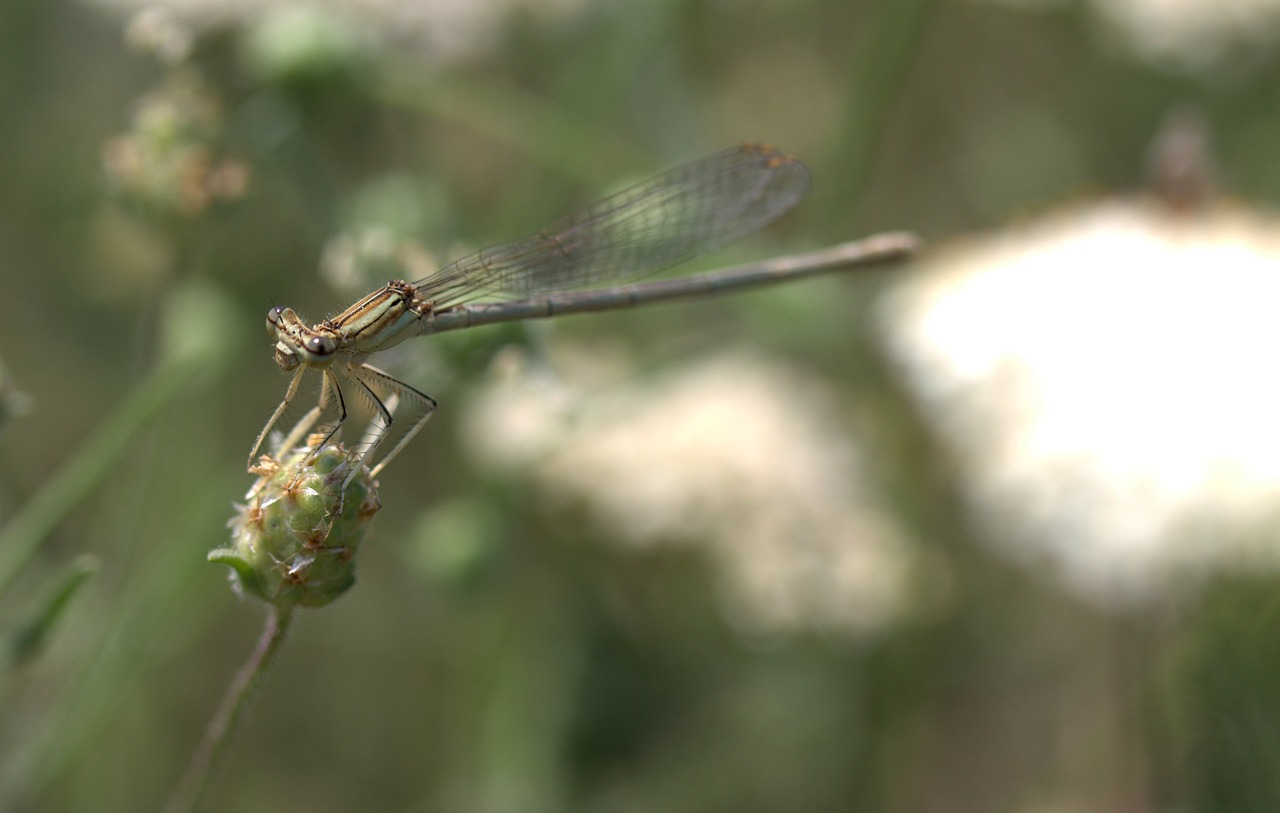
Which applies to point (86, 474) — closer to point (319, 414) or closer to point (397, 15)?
point (319, 414)

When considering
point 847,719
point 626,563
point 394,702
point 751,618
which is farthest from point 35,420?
point 847,719

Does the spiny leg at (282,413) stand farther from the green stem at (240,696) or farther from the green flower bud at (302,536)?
the green stem at (240,696)

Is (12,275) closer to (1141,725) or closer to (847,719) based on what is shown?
(847,719)

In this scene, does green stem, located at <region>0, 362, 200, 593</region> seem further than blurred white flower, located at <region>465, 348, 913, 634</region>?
No

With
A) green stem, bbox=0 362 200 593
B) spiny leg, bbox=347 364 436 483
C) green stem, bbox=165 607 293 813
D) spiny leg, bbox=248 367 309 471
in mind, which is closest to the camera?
green stem, bbox=165 607 293 813

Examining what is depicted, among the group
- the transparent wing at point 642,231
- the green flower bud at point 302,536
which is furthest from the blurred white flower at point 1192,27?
the green flower bud at point 302,536

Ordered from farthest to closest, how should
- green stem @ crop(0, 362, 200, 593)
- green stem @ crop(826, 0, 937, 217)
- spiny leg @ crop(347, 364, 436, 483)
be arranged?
green stem @ crop(826, 0, 937, 217)
spiny leg @ crop(347, 364, 436, 483)
green stem @ crop(0, 362, 200, 593)

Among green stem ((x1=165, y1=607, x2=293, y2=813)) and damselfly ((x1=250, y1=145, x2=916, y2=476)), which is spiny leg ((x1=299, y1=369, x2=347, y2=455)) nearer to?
damselfly ((x1=250, y1=145, x2=916, y2=476))

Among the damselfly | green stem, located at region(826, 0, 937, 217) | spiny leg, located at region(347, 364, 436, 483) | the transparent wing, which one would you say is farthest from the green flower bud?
green stem, located at region(826, 0, 937, 217)
